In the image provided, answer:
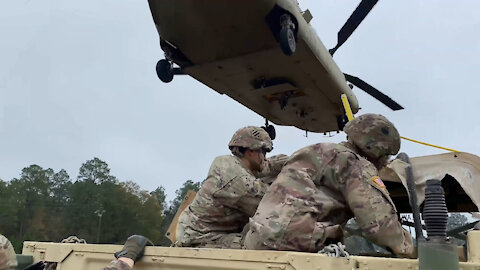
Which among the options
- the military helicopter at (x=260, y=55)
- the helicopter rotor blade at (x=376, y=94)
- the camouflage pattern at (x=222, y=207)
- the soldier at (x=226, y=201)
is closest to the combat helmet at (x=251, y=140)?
the soldier at (x=226, y=201)

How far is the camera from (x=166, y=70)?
734cm

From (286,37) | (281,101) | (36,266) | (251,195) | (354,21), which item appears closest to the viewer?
(36,266)

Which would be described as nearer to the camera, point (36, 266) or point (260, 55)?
point (36, 266)

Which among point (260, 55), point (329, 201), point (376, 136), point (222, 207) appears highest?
point (260, 55)

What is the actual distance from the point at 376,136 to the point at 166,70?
196 inches

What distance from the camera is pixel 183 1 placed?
580 cm

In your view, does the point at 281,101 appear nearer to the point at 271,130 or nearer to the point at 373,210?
the point at 271,130

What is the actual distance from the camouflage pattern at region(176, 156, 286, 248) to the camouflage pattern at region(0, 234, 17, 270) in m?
1.07

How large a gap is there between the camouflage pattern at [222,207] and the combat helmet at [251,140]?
15 cm

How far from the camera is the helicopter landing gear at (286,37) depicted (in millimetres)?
5984

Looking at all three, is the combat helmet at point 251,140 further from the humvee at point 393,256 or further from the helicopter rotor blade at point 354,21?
the helicopter rotor blade at point 354,21

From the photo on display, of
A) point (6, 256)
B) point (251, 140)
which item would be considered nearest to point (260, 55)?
point (251, 140)

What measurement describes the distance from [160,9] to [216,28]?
2.41ft

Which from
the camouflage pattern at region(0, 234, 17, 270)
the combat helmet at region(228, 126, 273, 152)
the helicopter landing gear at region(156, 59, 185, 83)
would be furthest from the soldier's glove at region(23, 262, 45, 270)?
the helicopter landing gear at region(156, 59, 185, 83)
